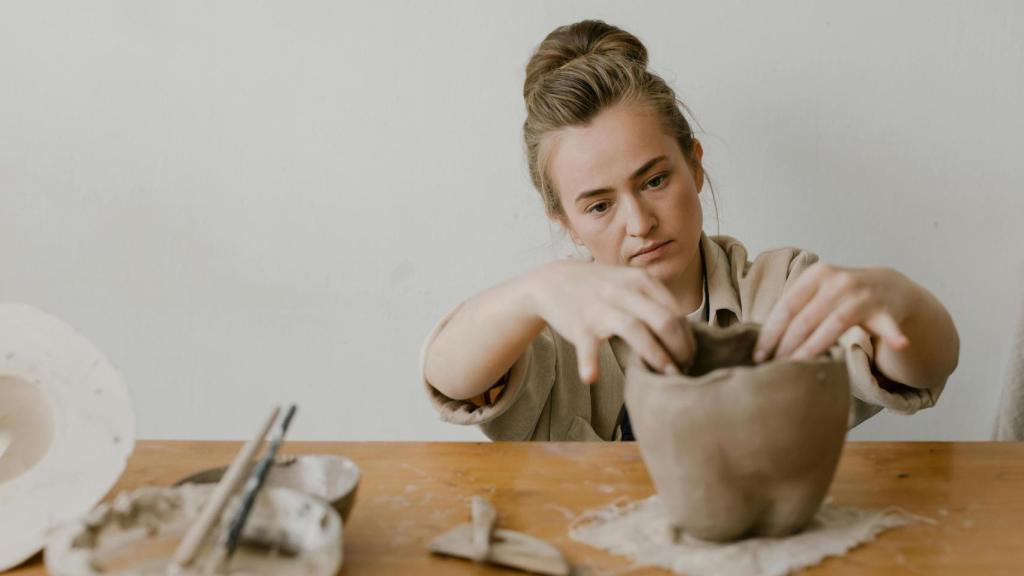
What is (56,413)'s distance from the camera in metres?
0.92

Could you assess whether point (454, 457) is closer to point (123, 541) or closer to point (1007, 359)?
point (123, 541)

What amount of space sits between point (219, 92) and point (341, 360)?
0.48 metres

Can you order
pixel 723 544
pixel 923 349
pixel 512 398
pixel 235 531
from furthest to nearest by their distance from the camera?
pixel 512 398 < pixel 923 349 < pixel 723 544 < pixel 235 531

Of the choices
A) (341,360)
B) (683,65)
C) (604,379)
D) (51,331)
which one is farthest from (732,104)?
(51,331)

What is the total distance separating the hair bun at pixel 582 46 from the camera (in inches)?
56.2

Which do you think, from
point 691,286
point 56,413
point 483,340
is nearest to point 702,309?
point 691,286

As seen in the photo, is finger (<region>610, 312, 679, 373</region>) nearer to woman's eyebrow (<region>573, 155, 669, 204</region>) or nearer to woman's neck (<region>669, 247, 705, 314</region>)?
woman's eyebrow (<region>573, 155, 669, 204</region>)

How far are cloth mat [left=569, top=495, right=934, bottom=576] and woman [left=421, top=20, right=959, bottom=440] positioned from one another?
0.15 metres

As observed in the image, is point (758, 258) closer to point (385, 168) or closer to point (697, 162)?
point (697, 162)

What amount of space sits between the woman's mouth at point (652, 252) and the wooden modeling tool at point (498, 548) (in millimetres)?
589

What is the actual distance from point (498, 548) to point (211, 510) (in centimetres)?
22

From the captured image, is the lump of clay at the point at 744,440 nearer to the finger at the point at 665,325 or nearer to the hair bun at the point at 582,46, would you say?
the finger at the point at 665,325

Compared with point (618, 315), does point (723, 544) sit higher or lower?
lower

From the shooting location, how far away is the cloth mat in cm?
77
